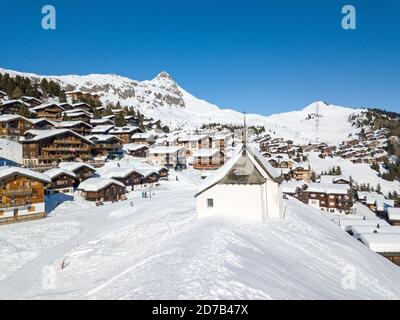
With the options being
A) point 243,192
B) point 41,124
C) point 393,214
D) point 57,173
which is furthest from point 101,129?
point 393,214

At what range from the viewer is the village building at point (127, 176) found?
51.6 m

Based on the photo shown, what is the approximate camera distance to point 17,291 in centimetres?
1842

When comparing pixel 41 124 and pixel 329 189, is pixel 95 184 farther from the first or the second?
pixel 329 189

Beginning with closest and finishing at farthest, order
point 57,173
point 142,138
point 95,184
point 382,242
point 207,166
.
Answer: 1. point 382,242
2. point 57,173
3. point 95,184
4. point 207,166
5. point 142,138

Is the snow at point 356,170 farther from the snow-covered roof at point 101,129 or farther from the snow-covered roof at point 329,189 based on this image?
the snow-covered roof at point 101,129

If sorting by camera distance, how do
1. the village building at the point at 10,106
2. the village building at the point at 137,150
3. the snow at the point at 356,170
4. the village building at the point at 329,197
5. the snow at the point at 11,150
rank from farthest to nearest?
the snow at the point at 356,170, the village building at the point at 137,150, the village building at the point at 10,106, the village building at the point at 329,197, the snow at the point at 11,150

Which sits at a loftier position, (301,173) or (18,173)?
(18,173)

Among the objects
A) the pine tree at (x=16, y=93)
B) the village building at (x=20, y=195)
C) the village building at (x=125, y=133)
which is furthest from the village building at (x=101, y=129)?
the village building at (x=20, y=195)

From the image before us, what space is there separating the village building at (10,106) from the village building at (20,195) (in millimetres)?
44189

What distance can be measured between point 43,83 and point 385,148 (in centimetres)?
13546

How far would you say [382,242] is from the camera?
3300 centimetres

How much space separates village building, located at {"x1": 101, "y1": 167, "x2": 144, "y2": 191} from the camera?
169 ft

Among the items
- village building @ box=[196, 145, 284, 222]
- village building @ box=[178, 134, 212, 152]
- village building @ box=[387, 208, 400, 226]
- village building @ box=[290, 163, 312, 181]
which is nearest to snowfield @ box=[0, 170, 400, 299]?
village building @ box=[196, 145, 284, 222]

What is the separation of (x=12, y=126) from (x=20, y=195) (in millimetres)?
32201
